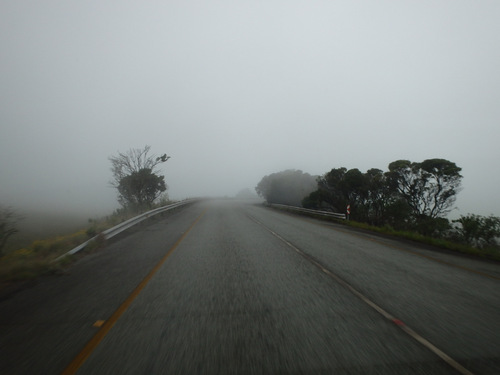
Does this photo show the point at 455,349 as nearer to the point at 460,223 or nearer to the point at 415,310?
the point at 415,310

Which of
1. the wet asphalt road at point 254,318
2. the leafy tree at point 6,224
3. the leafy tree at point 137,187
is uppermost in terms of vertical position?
the leafy tree at point 137,187

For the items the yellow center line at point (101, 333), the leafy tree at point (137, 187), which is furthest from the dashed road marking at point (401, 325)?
the leafy tree at point (137, 187)

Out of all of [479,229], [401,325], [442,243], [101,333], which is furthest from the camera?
[479,229]

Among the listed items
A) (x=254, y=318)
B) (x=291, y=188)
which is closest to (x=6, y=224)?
(x=254, y=318)

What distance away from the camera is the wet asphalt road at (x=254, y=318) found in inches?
92.0

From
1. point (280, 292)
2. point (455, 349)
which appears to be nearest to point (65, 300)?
point (280, 292)

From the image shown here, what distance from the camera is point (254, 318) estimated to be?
3176mm

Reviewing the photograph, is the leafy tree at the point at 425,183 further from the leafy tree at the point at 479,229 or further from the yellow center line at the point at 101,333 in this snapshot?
the yellow center line at the point at 101,333

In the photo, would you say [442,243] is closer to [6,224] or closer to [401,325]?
[401,325]

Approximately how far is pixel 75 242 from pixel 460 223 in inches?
748

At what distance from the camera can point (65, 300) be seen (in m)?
3.78

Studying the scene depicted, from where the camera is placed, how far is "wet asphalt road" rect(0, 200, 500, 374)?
2.34 m

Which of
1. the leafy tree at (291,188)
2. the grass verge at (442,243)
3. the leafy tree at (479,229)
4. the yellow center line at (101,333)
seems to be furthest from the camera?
the leafy tree at (291,188)

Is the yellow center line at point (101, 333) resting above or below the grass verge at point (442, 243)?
above
